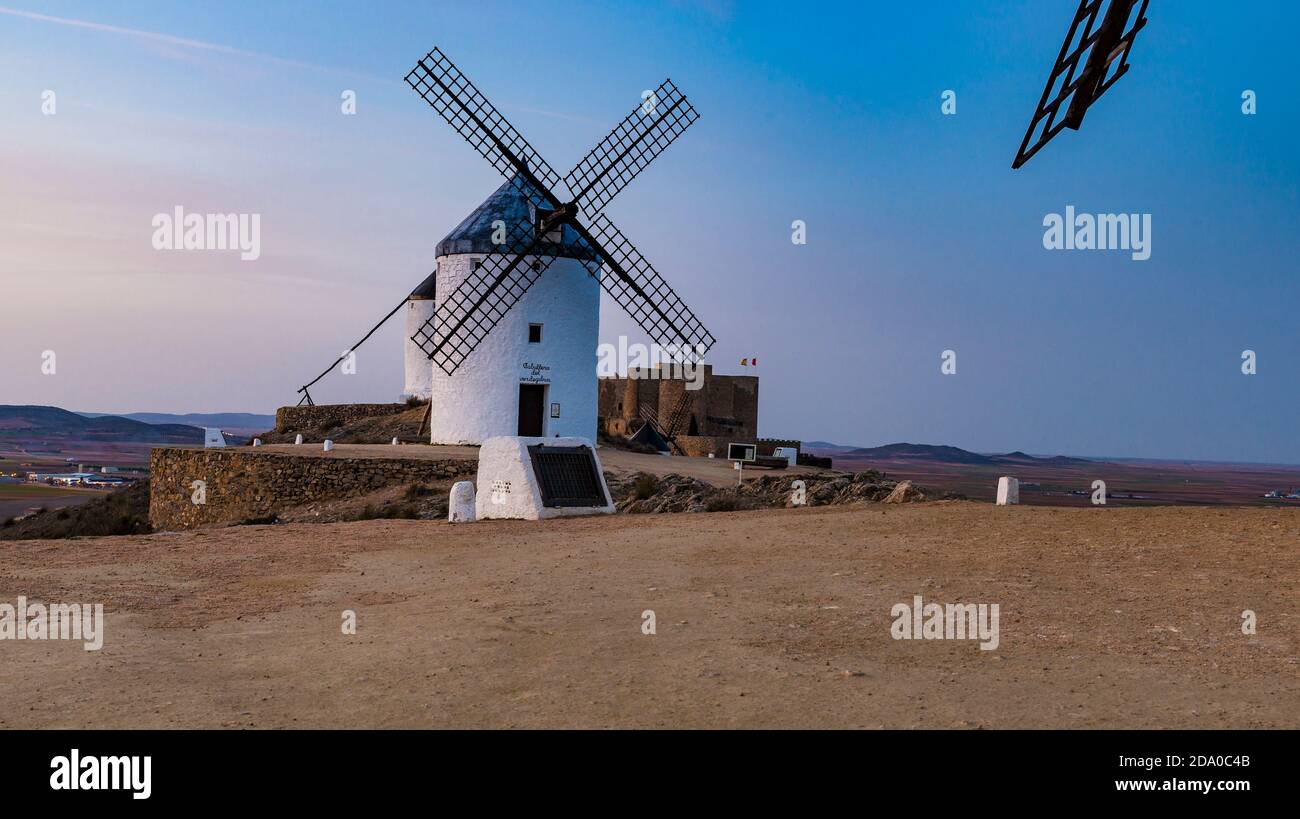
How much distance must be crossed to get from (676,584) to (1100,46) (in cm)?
652

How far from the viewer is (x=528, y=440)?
18688mm

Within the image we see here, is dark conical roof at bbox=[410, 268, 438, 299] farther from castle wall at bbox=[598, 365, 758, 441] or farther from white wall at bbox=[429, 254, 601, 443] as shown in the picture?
white wall at bbox=[429, 254, 601, 443]

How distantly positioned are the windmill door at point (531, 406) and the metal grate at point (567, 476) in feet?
37.3

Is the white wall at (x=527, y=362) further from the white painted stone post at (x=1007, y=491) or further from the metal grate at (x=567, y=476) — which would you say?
the white painted stone post at (x=1007, y=491)

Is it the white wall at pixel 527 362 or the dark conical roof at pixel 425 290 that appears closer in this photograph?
the white wall at pixel 527 362

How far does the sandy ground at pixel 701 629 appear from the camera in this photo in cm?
680

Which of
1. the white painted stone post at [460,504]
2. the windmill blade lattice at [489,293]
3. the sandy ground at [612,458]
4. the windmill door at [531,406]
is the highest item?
the windmill blade lattice at [489,293]

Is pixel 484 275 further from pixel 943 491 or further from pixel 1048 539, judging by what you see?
pixel 1048 539

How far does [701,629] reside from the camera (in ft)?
29.9

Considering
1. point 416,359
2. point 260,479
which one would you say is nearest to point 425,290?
point 416,359

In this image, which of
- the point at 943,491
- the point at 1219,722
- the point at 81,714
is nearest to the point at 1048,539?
the point at 943,491

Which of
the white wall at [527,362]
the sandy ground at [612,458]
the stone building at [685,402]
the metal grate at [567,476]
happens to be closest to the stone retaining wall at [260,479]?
the sandy ground at [612,458]

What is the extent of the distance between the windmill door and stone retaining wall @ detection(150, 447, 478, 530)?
14.1 feet

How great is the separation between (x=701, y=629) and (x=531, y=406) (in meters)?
21.8
